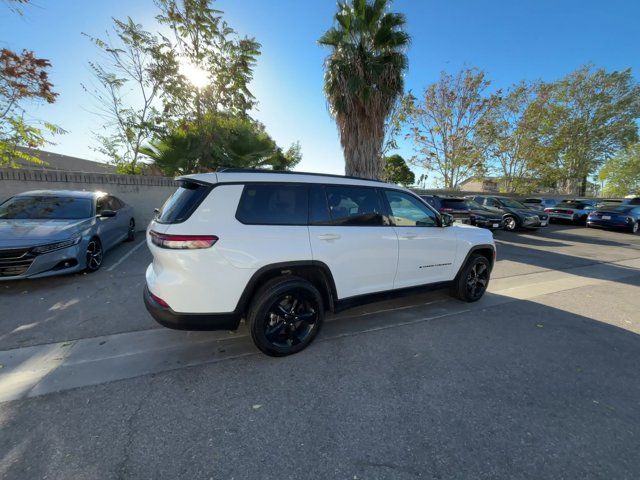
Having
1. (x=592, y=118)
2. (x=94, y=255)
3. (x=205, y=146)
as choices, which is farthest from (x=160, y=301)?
(x=592, y=118)

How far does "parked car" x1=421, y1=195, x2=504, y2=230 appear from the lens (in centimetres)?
1028

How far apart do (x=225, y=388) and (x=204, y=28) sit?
13237mm

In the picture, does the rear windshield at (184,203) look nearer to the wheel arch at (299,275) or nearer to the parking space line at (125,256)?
the wheel arch at (299,275)

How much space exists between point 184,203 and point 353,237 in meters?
1.75

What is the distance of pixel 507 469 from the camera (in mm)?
1745

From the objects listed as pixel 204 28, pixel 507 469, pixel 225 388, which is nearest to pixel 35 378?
pixel 225 388

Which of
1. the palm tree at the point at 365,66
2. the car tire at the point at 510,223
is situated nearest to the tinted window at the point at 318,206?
the palm tree at the point at 365,66

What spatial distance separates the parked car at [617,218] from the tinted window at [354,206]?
17795 millimetres

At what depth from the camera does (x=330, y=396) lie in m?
2.35

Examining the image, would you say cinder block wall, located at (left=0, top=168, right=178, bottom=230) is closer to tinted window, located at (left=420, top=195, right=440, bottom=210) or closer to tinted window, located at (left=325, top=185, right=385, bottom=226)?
tinted window, located at (left=325, top=185, right=385, bottom=226)

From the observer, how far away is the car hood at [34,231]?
413 centimetres

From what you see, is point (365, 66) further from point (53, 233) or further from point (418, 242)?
point (53, 233)

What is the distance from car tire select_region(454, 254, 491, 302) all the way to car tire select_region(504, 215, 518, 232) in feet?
34.7

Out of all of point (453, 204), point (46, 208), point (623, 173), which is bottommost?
point (46, 208)
